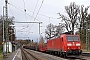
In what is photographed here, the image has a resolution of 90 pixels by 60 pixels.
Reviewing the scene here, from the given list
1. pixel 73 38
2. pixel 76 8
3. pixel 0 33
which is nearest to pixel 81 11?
pixel 76 8

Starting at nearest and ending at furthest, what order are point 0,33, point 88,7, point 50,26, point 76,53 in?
point 76,53 → point 88,7 → point 0,33 → point 50,26

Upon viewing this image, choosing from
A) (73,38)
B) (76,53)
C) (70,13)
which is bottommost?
(76,53)

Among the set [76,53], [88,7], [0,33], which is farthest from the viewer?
[0,33]

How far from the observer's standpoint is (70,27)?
66562 mm

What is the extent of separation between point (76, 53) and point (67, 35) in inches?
110

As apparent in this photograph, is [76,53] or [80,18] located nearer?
[76,53]

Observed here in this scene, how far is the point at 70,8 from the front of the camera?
6938cm

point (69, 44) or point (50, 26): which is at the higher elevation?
point (50, 26)

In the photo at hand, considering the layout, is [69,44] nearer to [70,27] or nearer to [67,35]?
[67,35]

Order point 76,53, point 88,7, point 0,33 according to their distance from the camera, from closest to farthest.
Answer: point 76,53 → point 88,7 → point 0,33

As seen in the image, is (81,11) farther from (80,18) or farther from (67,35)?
(67,35)

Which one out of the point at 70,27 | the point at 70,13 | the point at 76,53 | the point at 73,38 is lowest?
the point at 76,53

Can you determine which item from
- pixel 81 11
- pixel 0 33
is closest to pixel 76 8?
pixel 81 11

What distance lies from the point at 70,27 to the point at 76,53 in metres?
37.5
